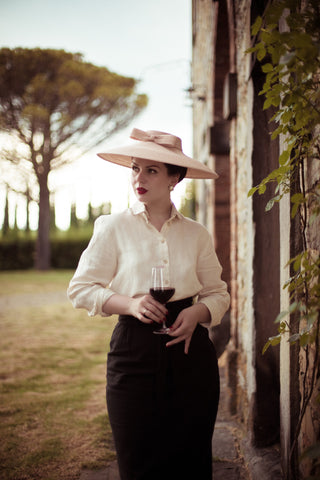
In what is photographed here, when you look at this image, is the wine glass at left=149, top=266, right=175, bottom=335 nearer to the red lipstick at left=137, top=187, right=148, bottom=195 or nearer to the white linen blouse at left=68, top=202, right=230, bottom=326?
the white linen blouse at left=68, top=202, right=230, bottom=326

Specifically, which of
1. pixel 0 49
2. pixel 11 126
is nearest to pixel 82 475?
pixel 11 126

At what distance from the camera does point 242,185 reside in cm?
308

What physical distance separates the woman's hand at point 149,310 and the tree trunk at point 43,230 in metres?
17.3

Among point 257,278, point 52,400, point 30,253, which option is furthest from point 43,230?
point 257,278

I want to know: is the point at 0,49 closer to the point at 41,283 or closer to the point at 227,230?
the point at 41,283

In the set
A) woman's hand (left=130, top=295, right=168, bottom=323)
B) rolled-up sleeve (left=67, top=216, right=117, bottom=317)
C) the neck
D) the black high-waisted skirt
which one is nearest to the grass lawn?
the black high-waisted skirt

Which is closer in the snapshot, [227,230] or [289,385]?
[289,385]

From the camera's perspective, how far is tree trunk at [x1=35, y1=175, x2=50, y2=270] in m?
18.0

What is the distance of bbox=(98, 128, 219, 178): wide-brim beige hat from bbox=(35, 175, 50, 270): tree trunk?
16.7 meters

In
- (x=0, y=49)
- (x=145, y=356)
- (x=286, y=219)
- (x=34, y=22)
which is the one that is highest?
(x=0, y=49)

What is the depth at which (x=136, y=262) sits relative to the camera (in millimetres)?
1747

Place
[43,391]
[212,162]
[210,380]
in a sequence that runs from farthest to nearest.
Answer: [212,162]
[43,391]
[210,380]

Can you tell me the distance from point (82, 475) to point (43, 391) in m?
1.61

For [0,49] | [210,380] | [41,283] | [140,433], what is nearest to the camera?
[140,433]
